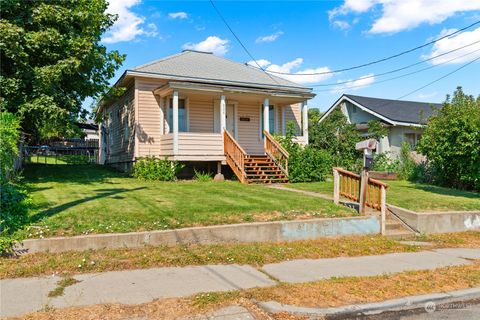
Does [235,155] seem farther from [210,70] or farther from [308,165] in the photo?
[210,70]

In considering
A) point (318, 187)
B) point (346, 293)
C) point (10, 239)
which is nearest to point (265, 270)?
point (346, 293)

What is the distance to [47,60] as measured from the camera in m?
11.7

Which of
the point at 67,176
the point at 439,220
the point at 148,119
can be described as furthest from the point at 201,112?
the point at 439,220

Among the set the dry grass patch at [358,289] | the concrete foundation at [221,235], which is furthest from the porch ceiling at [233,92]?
the dry grass patch at [358,289]

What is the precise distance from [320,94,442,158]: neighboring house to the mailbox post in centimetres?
1331

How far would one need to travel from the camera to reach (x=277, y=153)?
16.0 meters

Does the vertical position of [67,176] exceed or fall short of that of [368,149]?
it falls short

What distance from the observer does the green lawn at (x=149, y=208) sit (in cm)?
665

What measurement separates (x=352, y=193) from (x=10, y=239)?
7211mm

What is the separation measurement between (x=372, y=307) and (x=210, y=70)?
15739 mm

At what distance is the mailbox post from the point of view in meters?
8.31

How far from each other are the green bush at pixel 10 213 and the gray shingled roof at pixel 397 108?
20.5 metres

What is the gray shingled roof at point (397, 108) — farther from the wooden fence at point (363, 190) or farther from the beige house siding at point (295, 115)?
the wooden fence at point (363, 190)

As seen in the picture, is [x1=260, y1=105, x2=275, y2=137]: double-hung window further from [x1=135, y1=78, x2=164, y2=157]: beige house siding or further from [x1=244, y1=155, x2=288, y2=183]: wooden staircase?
[x1=135, y1=78, x2=164, y2=157]: beige house siding
